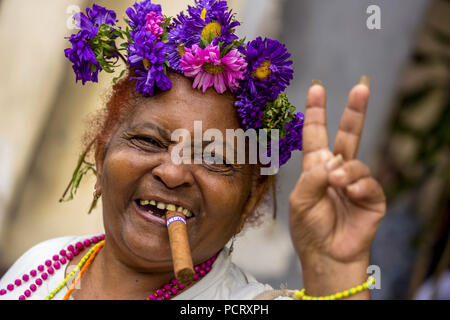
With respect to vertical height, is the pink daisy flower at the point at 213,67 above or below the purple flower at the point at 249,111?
above

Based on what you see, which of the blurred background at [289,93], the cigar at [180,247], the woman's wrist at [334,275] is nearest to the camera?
the woman's wrist at [334,275]

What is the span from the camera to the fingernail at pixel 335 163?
1866 millimetres

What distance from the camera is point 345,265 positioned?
6.43 feet

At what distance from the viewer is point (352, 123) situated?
6.24 ft

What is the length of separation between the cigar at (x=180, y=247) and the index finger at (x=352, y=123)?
638 millimetres

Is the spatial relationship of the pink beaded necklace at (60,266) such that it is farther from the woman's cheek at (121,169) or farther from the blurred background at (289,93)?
the blurred background at (289,93)

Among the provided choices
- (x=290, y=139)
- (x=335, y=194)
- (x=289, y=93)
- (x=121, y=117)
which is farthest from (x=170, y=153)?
(x=289, y=93)

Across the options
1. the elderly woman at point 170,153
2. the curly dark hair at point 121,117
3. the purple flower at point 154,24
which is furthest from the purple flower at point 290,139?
the purple flower at point 154,24

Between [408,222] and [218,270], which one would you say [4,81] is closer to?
[218,270]

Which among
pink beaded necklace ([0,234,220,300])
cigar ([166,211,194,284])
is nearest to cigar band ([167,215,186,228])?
cigar ([166,211,194,284])

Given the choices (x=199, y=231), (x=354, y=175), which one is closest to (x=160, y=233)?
(x=199, y=231)

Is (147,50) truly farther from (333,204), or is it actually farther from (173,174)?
(333,204)

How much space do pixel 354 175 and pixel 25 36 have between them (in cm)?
390

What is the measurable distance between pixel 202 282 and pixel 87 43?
1.11 meters
